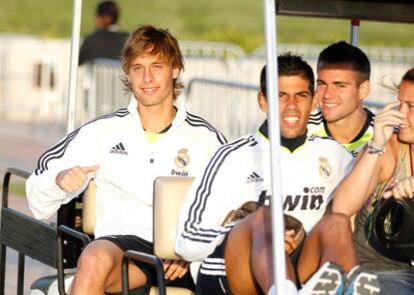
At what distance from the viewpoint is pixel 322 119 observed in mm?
6488

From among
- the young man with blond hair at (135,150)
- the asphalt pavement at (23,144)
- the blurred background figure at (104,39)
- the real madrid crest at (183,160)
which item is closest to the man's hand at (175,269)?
the young man with blond hair at (135,150)

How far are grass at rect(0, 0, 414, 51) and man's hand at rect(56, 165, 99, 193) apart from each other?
63.5 ft

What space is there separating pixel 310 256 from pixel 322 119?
1546 millimetres

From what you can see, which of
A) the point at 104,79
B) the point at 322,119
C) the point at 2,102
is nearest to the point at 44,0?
the point at 2,102

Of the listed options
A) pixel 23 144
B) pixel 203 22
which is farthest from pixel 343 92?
pixel 203 22

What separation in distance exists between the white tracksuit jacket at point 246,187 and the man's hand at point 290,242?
14 cm

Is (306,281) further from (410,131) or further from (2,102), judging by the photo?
(2,102)

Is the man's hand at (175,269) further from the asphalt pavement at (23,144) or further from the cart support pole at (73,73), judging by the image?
the asphalt pavement at (23,144)

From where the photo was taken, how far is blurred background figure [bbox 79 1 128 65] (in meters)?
14.8

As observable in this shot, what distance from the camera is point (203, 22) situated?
3294 centimetres

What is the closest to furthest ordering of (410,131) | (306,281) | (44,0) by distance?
(306,281)
(410,131)
(44,0)

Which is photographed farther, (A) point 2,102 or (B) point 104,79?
(A) point 2,102

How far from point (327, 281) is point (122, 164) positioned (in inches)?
69.9

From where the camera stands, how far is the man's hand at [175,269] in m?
6.00
